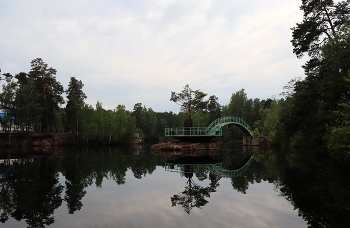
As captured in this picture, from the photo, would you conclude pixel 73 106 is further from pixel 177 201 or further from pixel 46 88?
pixel 177 201

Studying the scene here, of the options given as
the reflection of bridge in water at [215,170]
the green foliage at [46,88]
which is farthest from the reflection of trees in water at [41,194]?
the green foliage at [46,88]

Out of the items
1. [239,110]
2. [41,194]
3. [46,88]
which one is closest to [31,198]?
[41,194]

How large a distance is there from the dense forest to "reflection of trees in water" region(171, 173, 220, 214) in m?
6.86

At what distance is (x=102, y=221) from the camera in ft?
23.2

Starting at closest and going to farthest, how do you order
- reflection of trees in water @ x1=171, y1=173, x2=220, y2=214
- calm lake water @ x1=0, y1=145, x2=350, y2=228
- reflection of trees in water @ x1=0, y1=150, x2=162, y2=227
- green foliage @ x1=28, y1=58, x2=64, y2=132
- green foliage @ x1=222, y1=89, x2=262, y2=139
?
calm lake water @ x1=0, y1=145, x2=350, y2=228 → reflection of trees in water @ x1=0, y1=150, x2=162, y2=227 → reflection of trees in water @ x1=171, y1=173, x2=220, y2=214 → green foliage @ x1=28, y1=58, x2=64, y2=132 → green foliage @ x1=222, y1=89, x2=262, y2=139

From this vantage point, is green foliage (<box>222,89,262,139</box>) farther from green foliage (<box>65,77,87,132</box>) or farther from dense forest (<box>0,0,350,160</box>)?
green foliage (<box>65,77,87,132</box>)

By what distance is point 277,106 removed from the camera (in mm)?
56344

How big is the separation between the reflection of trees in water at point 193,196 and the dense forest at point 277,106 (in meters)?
6.86

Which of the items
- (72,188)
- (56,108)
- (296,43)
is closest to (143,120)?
(56,108)

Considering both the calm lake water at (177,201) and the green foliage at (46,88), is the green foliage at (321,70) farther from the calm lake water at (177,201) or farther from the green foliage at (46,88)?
the green foliage at (46,88)

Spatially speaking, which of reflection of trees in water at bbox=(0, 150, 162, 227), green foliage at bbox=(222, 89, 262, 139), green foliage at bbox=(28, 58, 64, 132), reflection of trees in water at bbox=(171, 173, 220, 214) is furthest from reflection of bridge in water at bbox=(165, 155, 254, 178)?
green foliage at bbox=(222, 89, 262, 139)

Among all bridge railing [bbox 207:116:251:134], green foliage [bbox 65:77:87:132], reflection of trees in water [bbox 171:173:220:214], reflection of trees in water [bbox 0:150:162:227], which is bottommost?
reflection of trees in water [bbox 171:173:220:214]

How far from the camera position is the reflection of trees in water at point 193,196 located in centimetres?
866

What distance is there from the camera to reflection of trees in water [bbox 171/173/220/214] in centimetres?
866
